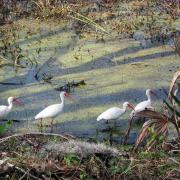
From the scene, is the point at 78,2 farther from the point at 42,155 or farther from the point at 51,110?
the point at 42,155

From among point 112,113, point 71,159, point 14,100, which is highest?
point 71,159

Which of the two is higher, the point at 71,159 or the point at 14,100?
the point at 71,159

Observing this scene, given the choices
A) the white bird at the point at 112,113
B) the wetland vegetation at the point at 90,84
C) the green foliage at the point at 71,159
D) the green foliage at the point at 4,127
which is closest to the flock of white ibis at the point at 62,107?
the white bird at the point at 112,113

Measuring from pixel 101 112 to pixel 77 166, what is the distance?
8.96 feet

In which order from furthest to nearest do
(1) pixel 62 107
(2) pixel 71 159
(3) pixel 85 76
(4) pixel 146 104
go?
(3) pixel 85 76, (1) pixel 62 107, (4) pixel 146 104, (2) pixel 71 159

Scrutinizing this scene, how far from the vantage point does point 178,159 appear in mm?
3816

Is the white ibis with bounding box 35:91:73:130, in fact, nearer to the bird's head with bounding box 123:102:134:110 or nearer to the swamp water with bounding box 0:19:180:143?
the swamp water with bounding box 0:19:180:143

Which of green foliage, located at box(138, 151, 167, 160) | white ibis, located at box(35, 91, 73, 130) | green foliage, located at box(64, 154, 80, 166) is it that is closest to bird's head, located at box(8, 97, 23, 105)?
white ibis, located at box(35, 91, 73, 130)

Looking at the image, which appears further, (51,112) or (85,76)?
(85,76)

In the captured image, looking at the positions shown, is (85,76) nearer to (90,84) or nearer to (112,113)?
(90,84)

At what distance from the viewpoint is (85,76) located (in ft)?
23.8

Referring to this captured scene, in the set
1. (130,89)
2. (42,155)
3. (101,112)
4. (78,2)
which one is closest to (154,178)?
(42,155)

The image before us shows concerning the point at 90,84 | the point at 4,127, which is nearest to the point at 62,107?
the point at 90,84

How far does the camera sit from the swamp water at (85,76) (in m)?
5.98
